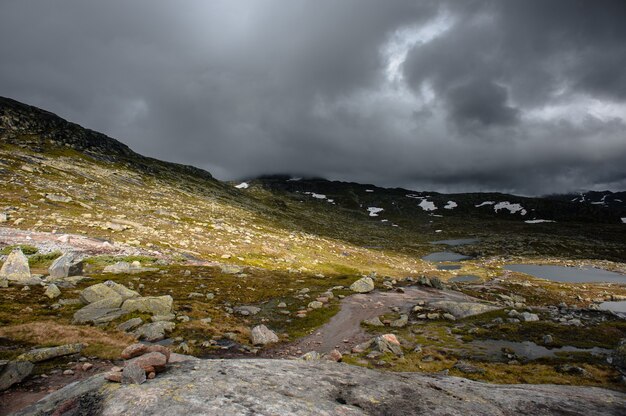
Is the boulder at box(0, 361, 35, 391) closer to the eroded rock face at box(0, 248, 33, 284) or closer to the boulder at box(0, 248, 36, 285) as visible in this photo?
the boulder at box(0, 248, 36, 285)

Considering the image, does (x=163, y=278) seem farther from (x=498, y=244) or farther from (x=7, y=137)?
(x=498, y=244)

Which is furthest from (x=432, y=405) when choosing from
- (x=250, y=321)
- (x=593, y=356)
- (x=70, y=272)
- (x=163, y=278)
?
(x=70, y=272)

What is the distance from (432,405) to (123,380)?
29.8ft

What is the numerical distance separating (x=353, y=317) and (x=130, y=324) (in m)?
19.5

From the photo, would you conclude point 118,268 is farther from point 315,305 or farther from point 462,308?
point 462,308

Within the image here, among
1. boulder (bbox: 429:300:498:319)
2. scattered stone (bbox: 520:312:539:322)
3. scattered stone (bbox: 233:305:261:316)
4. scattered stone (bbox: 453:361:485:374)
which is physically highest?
scattered stone (bbox: 520:312:539:322)

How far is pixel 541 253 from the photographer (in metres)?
166

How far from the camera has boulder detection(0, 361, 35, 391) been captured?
11945 mm

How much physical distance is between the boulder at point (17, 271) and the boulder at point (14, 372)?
19.3 metres

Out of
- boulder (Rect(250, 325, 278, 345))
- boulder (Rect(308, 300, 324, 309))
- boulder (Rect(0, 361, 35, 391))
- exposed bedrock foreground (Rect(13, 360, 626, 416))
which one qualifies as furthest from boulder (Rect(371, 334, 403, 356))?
boulder (Rect(0, 361, 35, 391))

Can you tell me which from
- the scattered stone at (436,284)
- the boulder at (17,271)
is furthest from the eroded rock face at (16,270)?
the scattered stone at (436,284)

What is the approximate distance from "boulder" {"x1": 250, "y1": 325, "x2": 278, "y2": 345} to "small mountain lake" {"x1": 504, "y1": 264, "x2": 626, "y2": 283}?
373 ft

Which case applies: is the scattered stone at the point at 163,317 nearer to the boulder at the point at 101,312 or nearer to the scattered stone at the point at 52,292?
the boulder at the point at 101,312

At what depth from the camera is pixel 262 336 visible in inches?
892
